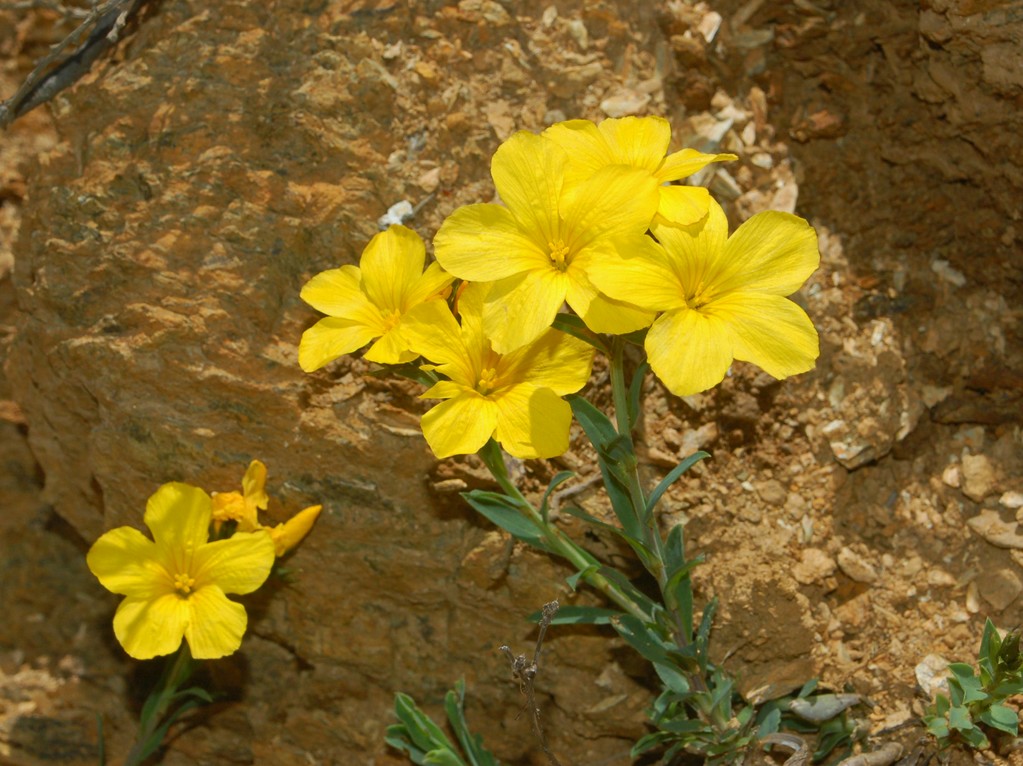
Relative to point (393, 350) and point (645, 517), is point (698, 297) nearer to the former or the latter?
point (645, 517)

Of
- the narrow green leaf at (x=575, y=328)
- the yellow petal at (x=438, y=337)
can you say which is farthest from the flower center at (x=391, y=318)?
the narrow green leaf at (x=575, y=328)

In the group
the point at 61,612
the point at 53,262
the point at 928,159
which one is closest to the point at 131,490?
the point at 53,262

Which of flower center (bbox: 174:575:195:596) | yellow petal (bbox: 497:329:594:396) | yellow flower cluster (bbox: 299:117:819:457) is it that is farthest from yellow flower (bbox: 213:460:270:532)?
yellow petal (bbox: 497:329:594:396)

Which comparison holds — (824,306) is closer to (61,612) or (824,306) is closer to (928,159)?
(928,159)

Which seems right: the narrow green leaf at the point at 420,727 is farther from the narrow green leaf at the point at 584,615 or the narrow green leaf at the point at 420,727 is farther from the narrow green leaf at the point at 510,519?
the narrow green leaf at the point at 510,519

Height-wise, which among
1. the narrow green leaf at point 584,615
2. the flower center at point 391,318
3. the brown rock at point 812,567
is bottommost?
the brown rock at point 812,567

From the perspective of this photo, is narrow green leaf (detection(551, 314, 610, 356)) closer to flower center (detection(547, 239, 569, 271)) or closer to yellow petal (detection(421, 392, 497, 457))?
flower center (detection(547, 239, 569, 271))
